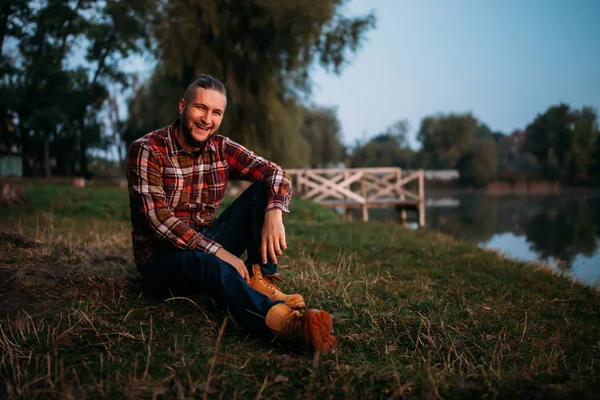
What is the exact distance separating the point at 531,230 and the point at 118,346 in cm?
1397

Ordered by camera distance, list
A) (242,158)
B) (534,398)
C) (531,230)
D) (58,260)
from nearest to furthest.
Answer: (534,398) → (242,158) → (58,260) → (531,230)

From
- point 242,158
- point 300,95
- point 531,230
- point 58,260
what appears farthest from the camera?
point 300,95

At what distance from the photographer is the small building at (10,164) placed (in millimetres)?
30297

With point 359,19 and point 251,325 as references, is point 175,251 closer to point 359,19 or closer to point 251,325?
point 251,325

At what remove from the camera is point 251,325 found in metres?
2.54

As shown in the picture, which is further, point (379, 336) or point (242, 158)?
point (242, 158)

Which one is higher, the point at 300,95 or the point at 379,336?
the point at 300,95

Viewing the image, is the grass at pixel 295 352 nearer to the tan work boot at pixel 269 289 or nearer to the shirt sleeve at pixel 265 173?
the tan work boot at pixel 269 289

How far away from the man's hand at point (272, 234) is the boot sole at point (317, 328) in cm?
56

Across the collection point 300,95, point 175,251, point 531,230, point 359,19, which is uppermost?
point 359,19

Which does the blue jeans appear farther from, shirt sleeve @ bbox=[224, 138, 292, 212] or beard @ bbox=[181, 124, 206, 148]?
beard @ bbox=[181, 124, 206, 148]

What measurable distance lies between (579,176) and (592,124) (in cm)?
559

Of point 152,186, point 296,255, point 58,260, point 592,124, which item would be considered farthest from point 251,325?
point 592,124

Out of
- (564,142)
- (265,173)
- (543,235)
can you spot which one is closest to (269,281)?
(265,173)
